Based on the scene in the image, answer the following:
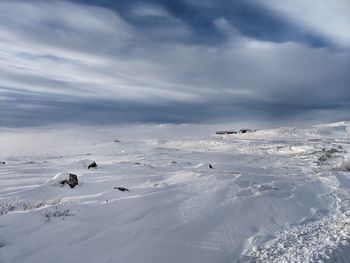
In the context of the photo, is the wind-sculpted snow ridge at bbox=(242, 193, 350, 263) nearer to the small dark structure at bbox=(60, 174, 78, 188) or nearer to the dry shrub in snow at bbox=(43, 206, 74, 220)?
the dry shrub in snow at bbox=(43, 206, 74, 220)

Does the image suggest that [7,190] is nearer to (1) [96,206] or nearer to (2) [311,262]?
(1) [96,206]

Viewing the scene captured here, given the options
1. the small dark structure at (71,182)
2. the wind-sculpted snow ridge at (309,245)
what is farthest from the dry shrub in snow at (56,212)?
the small dark structure at (71,182)

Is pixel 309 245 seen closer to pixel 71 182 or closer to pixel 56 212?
pixel 56 212

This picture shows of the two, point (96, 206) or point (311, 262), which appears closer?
point (311, 262)

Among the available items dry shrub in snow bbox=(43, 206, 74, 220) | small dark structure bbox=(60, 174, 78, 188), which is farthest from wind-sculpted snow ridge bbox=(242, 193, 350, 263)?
small dark structure bbox=(60, 174, 78, 188)

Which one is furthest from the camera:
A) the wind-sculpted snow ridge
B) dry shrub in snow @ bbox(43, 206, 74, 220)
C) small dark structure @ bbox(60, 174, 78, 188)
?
small dark structure @ bbox(60, 174, 78, 188)

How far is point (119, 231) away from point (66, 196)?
4224mm

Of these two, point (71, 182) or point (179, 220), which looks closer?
point (179, 220)

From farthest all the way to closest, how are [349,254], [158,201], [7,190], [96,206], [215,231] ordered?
[7,190] < [158,201] < [96,206] < [215,231] < [349,254]

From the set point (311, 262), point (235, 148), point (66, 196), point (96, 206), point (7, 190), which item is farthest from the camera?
point (235, 148)

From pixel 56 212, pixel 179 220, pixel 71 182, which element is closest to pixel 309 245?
pixel 179 220

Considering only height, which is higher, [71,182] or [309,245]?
[71,182]

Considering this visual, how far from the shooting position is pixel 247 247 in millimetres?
7336

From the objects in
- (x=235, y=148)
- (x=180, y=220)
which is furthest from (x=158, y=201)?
(x=235, y=148)
